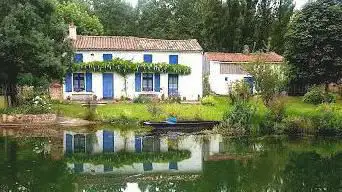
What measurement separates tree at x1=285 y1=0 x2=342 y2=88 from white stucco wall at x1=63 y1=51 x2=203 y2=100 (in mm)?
8207

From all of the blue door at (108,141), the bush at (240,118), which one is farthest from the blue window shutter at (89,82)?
the bush at (240,118)

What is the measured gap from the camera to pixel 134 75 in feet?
158

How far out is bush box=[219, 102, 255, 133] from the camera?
3581 centimetres

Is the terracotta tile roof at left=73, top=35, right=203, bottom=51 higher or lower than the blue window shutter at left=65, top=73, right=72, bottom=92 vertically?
higher

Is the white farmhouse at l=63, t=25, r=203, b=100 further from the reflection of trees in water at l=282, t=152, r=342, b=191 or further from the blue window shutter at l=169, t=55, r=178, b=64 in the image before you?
the reflection of trees in water at l=282, t=152, r=342, b=191

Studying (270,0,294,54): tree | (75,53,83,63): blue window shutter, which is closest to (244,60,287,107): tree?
(75,53,83,63): blue window shutter

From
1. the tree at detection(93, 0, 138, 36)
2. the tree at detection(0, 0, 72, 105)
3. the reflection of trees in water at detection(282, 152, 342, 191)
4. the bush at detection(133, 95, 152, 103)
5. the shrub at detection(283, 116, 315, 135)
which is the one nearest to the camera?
the reflection of trees in water at detection(282, 152, 342, 191)

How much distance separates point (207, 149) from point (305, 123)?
8.88 meters

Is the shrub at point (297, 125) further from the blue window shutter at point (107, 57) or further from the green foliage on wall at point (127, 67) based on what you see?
the blue window shutter at point (107, 57)

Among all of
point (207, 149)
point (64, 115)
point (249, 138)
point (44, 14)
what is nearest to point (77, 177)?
point (207, 149)

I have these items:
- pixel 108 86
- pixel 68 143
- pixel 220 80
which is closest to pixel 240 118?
pixel 68 143

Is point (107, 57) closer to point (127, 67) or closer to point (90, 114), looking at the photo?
point (127, 67)

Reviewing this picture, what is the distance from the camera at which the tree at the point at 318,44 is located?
1772 inches

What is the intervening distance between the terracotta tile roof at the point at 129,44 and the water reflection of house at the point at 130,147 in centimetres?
1303
